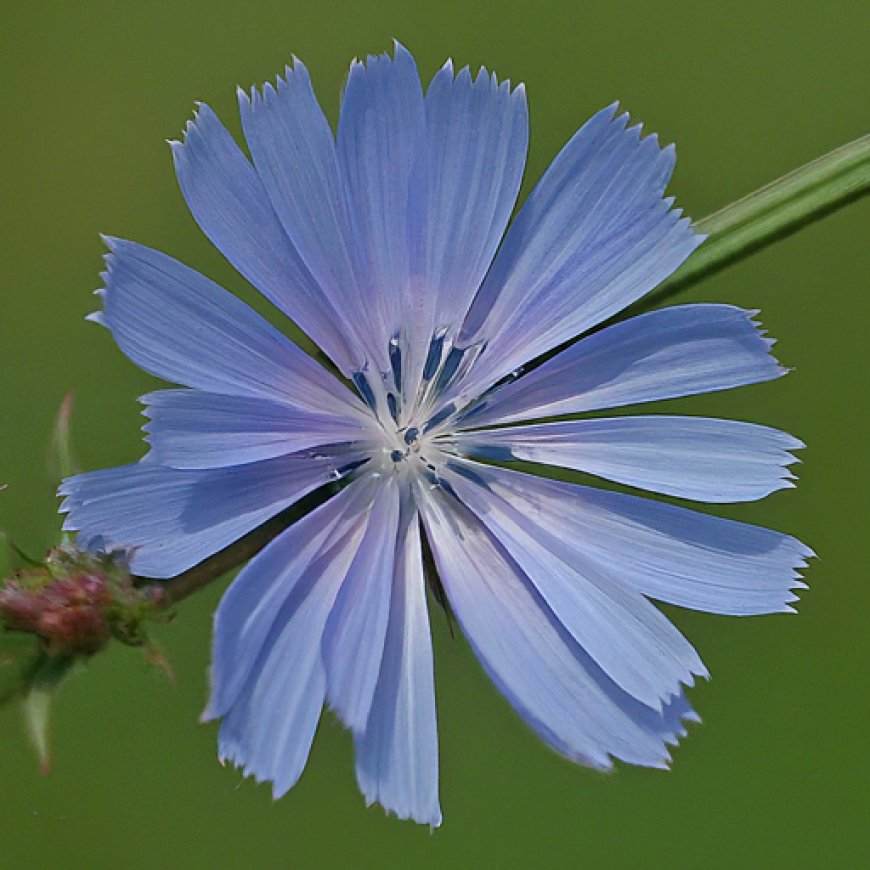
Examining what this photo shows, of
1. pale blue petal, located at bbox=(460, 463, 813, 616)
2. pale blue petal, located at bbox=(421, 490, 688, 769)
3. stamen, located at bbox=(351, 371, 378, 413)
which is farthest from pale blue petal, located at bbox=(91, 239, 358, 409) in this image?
pale blue petal, located at bbox=(460, 463, 813, 616)

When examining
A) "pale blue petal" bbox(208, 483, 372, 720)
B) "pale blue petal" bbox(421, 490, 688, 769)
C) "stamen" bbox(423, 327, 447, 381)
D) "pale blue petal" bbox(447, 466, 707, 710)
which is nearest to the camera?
"pale blue petal" bbox(208, 483, 372, 720)

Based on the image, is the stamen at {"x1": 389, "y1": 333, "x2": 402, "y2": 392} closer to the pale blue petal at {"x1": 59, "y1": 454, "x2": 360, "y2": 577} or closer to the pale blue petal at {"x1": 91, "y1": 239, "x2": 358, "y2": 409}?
the pale blue petal at {"x1": 91, "y1": 239, "x2": 358, "y2": 409}

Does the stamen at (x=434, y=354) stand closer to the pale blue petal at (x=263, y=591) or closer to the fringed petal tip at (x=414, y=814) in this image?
the pale blue petal at (x=263, y=591)

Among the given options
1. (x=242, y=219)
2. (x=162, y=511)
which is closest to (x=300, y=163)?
(x=242, y=219)

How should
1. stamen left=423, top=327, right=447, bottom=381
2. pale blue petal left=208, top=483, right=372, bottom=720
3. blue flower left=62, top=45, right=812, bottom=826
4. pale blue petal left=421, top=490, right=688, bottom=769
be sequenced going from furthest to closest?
stamen left=423, top=327, right=447, bottom=381, pale blue petal left=421, top=490, right=688, bottom=769, blue flower left=62, top=45, right=812, bottom=826, pale blue petal left=208, top=483, right=372, bottom=720

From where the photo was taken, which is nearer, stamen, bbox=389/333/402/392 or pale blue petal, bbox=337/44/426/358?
pale blue petal, bbox=337/44/426/358

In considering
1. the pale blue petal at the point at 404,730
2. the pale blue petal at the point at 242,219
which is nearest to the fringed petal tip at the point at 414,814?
the pale blue petal at the point at 404,730

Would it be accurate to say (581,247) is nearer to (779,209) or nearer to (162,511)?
(779,209)
